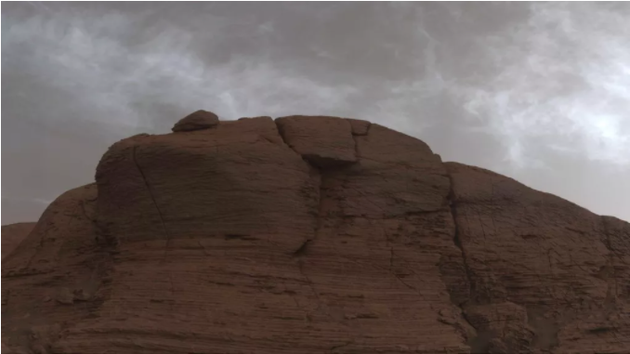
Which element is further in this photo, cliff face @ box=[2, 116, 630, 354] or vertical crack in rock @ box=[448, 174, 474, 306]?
vertical crack in rock @ box=[448, 174, 474, 306]

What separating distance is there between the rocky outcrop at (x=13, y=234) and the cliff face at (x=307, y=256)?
3098 millimetres

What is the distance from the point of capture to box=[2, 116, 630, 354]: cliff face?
12.1m

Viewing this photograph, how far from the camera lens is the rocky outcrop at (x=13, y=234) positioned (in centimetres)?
1820

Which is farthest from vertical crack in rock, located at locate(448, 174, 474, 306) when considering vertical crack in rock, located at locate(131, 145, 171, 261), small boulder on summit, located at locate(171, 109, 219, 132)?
vertical crack in rock, located at locate(131, 145, 171, 261)

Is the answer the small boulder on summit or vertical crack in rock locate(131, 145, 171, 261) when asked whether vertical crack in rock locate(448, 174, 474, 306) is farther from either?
vertical crack in rock locate(131, 145, 171, 261)

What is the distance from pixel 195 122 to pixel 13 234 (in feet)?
29.0

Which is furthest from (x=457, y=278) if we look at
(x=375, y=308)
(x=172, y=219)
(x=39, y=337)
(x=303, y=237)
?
(x=39, y=337)

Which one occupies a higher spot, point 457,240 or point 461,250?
point 457,240

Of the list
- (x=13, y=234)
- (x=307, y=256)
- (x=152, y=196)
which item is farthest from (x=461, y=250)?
(x=13, y=234)

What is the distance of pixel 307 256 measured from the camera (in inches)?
532

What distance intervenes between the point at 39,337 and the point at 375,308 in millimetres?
6964

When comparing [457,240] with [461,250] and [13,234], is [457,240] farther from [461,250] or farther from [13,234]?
[13,234]

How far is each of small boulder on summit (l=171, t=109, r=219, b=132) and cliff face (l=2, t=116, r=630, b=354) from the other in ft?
0.79

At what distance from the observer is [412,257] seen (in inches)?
565
